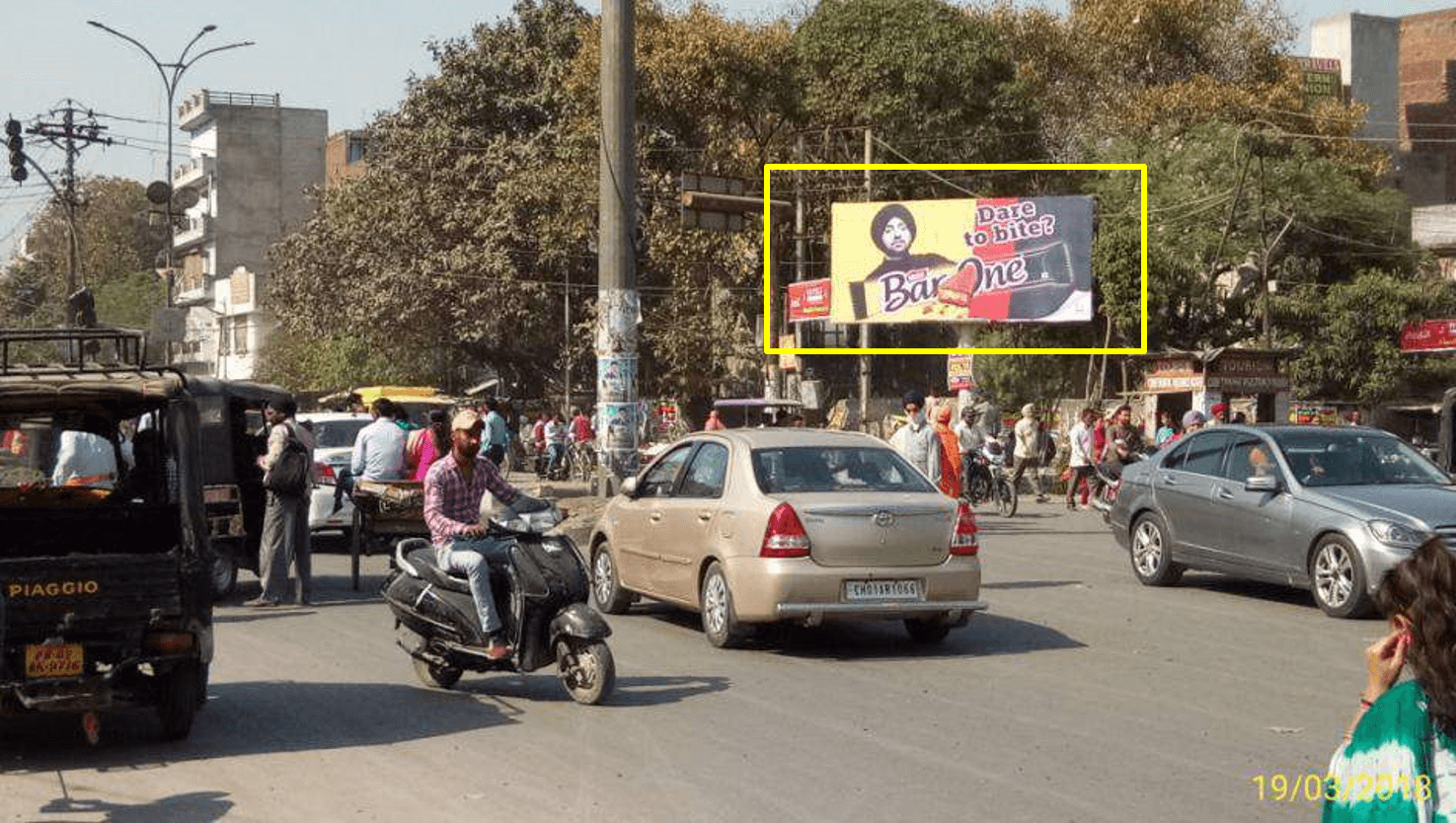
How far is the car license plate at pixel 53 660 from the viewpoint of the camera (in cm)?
839

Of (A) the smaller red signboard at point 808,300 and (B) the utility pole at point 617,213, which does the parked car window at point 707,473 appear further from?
(A) the smaller red signboard at point 808,300

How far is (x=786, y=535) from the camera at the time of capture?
39.3 ft

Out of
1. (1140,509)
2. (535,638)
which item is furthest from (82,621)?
(1140,509)

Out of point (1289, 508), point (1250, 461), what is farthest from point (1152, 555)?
point (1289, 508)

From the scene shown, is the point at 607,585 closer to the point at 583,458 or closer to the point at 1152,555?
the point at 1152,555

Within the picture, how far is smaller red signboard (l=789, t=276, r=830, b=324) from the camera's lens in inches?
1759

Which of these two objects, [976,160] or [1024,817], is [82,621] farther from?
[976,160]

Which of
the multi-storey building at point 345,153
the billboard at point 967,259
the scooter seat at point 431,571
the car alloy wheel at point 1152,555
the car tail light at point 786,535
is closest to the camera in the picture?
the scooter seat at point 431,571

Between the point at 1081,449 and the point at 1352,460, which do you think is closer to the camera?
the point at 1352,460

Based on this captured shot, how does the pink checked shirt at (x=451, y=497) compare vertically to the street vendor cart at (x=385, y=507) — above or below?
above

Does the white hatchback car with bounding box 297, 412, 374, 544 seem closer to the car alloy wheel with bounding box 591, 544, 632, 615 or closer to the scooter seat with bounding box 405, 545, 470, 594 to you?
the car alloy wheel with bounding box 591, 544, 632, 615

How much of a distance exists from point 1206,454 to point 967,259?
83.7 ft
